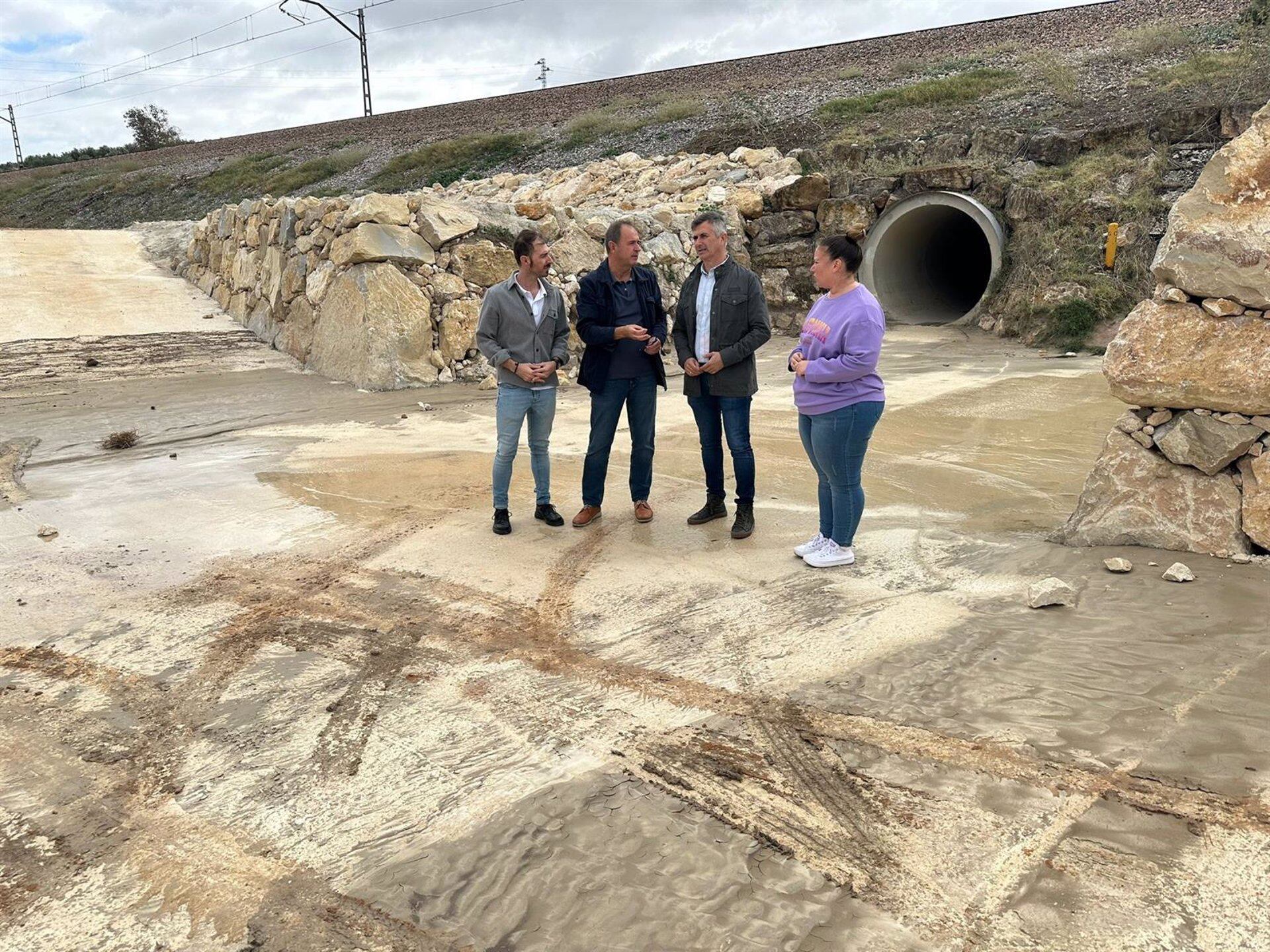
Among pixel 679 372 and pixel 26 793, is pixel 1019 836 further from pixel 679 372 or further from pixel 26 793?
pixel 679 372

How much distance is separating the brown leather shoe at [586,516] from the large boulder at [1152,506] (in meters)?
2.42

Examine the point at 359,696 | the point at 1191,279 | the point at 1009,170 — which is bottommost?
the point at 359,696

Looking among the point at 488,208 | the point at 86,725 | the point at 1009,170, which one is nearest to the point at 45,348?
the point at 488,208

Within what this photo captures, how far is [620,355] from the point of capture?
5.15 meters

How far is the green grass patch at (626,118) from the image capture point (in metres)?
22.7

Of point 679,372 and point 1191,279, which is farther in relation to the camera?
point 679,372

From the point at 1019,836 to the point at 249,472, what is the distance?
5.49m

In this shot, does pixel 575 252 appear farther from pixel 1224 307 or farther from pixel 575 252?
pixel 1224 307

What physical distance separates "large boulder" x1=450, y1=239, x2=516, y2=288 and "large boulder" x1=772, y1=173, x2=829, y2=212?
17.9ft

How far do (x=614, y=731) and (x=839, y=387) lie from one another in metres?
2.03

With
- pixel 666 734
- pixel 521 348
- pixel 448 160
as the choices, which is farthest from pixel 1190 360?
pixel 448 160

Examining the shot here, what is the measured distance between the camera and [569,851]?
2.47 meters

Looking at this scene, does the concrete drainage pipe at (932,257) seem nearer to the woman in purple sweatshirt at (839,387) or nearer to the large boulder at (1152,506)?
the large boulder at (1152,506)

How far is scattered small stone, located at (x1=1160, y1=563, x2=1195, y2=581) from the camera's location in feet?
13.0
